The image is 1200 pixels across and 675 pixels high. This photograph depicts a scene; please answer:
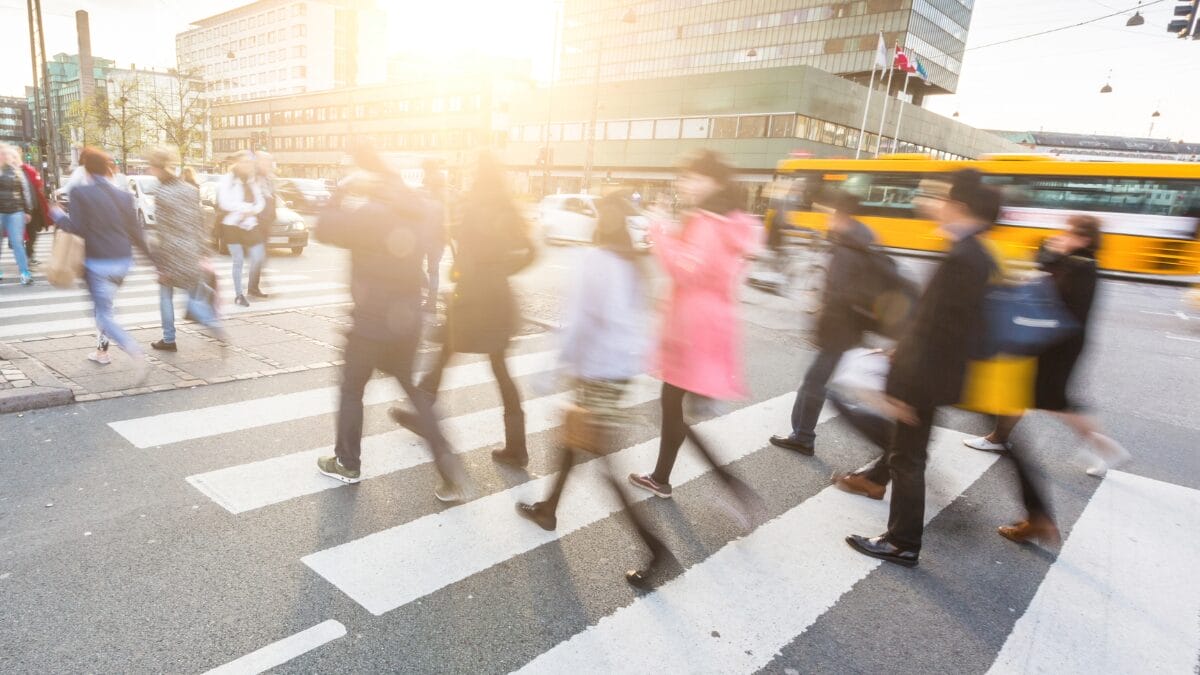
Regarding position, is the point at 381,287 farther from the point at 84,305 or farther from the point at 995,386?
the point at 84,305

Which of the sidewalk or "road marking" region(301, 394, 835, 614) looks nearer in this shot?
"road marking" region(301, 394, 835, 614)

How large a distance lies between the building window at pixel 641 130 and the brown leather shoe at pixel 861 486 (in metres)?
47.8

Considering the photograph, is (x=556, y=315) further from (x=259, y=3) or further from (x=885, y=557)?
(x=259, y=3)

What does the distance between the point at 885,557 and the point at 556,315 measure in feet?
21.2

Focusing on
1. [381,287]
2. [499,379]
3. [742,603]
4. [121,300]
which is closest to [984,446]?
[742,603]

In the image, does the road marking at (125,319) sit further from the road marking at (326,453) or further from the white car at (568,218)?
the white car at (568,218)

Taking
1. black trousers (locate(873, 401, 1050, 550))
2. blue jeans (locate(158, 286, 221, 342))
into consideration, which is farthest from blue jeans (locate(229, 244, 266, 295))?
black trousers (locate(873, 401, 1050, 550))

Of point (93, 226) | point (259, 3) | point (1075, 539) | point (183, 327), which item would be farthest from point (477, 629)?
point (259, 3)

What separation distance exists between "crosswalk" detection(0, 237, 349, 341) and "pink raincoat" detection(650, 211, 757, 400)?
5.50 m

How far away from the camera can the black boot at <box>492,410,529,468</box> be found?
4230 millimetres

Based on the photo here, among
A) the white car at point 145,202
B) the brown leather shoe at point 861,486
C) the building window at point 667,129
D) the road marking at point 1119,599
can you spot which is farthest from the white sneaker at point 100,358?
the building window at point 667,129

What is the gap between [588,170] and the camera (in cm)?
2894

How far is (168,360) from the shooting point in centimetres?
615

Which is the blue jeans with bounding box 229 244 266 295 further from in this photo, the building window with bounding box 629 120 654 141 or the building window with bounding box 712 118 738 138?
the building window with bounding box 629 120 654 141
